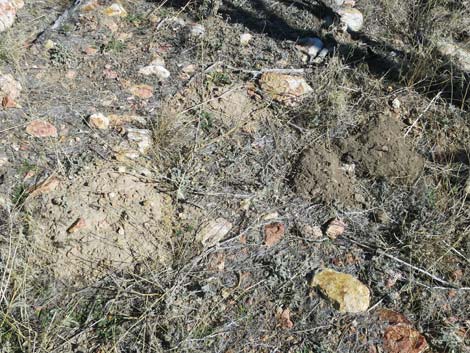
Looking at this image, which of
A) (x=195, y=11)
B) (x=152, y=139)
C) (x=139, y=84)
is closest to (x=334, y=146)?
(x=152, y=139)

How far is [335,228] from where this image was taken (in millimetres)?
2637

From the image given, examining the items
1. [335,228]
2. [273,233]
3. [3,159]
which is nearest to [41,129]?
[3,159]

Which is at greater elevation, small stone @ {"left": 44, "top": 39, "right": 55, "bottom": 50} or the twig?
the twig

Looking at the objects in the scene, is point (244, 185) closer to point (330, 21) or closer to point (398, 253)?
point (398, 253)

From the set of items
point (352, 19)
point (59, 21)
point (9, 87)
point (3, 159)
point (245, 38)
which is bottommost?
point (3, 159)

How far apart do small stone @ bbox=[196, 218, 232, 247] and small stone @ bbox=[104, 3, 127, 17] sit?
168 cm

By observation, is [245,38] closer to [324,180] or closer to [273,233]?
[324,180]

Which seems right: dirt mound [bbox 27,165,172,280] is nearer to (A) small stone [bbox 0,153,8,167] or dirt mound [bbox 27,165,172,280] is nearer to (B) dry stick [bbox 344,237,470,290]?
(A) small stone [bbox 0,153,8,167]

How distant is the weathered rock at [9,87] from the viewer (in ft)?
9.77

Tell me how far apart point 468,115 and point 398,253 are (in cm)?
105

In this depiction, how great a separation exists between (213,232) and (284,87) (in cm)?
108

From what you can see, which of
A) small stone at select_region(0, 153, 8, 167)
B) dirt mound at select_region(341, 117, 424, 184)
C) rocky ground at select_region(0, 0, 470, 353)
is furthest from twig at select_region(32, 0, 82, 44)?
dirt mound at select_region(341, 117, 424, 184)

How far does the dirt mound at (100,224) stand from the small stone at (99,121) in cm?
33

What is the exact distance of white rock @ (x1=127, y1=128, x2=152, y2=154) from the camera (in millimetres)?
2832
